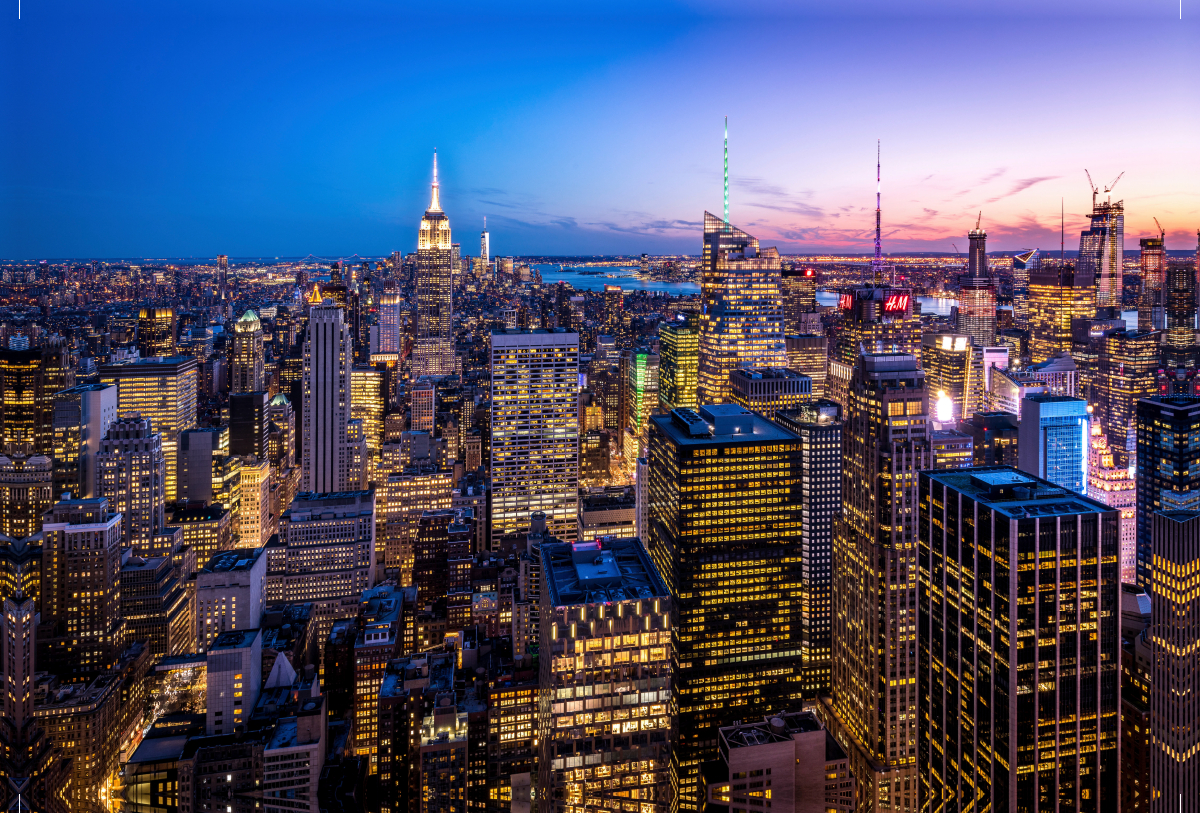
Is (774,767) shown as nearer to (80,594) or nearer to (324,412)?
(80,594)

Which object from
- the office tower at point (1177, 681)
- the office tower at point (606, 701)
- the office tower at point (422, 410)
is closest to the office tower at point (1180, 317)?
the office tower at point (1177, 681)

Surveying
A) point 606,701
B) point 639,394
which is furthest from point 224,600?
point 639,394

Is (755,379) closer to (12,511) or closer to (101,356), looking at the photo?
(12,511)

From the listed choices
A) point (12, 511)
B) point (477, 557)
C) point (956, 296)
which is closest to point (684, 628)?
point (477, 557)

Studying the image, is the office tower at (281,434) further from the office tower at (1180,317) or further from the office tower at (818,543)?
the office tower at (1180,317)

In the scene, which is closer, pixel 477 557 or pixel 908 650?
pixel 908 650

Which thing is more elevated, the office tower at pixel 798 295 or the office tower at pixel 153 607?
the office tower at pixel 798 295

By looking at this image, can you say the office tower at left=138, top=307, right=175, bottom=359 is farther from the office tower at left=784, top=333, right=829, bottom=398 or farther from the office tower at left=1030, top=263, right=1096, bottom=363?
the office tower at left=1030, top=263, right=1096, bottom=363
